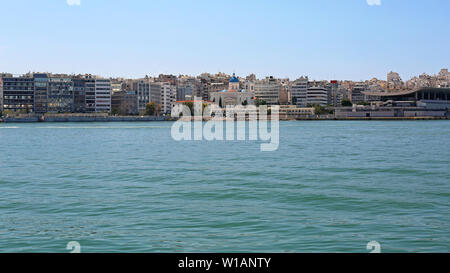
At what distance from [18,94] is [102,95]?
1667 centimetres

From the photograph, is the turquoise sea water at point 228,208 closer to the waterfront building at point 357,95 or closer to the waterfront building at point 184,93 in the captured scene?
the waterfront building at point 184,93

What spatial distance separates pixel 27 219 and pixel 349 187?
7.11 meters

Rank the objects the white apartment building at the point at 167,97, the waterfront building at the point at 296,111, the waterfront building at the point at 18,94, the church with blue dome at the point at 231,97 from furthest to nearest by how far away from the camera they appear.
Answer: the church with blue dome at the point at 231,97 → the white apartment building at the point at 167,97 → the waterfront building at the point at 296,111 → the waterfront building at the point at 18,94

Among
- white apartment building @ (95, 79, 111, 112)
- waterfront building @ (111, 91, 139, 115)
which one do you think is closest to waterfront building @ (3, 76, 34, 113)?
white apartment building @ (95, 79, 111, 112)

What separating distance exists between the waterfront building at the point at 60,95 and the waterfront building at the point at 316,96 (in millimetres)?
57661

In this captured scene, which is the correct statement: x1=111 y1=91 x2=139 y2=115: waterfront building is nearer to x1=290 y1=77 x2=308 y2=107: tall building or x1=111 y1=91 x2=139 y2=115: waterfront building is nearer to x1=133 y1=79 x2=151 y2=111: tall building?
x1=133 y1=79 x2=151 y2=111: tall building

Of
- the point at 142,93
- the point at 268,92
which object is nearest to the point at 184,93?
the point at 142,93

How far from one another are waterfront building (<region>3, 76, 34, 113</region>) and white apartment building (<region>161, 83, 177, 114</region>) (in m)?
31.7

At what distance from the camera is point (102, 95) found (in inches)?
4550

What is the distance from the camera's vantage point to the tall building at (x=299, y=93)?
448 ft

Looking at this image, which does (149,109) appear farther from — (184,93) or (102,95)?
(184,93)

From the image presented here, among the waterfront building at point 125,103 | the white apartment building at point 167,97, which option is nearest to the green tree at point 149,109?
the waterfront building at point 125,103
